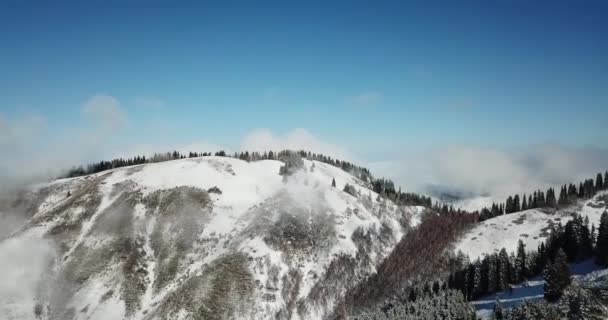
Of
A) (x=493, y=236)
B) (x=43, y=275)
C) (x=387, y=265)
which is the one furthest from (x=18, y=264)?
(x=493, y=236)

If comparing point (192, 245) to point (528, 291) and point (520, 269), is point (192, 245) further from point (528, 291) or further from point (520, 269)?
point (528, 291)

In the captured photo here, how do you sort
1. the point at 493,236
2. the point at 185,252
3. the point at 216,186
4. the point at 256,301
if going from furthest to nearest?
the point at 216,186
the point at 493,236
the point at 185,252
the point at 256,301

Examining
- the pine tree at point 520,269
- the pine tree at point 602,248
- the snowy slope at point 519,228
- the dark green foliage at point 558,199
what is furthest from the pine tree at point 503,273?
the dark green foliage at point 558,199

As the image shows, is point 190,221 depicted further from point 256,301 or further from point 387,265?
point 387,265

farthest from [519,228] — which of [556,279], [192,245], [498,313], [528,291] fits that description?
[192,245]

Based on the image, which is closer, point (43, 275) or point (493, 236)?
point (43, 275)

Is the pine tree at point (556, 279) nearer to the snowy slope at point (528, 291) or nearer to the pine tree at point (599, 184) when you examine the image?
the snowy slope at point (528, 291)
